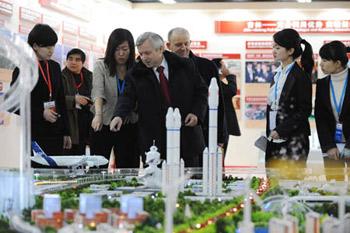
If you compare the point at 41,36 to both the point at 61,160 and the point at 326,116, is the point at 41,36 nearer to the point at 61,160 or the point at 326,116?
the point at 61,160

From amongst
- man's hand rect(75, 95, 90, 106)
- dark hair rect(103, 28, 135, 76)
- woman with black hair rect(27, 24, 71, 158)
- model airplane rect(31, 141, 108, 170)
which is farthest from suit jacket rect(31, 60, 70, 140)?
man's hand rect(75, 95, 90, 106)

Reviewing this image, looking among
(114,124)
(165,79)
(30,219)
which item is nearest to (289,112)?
(165,79)

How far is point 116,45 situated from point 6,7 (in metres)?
2.69

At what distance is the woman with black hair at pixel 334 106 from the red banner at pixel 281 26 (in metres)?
6.09

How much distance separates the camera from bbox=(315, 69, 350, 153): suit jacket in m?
4.95

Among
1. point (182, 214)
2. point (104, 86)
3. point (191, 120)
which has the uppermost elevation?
point (104, 86)

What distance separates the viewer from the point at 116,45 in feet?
16.3

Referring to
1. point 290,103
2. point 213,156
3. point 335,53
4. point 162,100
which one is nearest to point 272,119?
point 290,103

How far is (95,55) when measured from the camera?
33.2 feet

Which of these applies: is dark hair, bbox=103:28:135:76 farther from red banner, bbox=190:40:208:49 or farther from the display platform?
red banner, bbox=190:40:208:49

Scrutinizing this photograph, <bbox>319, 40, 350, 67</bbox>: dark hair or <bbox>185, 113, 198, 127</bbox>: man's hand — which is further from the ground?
<bbox>319, 40, 350, 67</bbox>: dark hair

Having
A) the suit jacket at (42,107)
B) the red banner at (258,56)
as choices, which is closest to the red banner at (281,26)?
the red banner at (258,56)

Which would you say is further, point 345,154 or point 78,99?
point 78,99

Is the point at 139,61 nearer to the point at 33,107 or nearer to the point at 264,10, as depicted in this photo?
the point at 33,107
